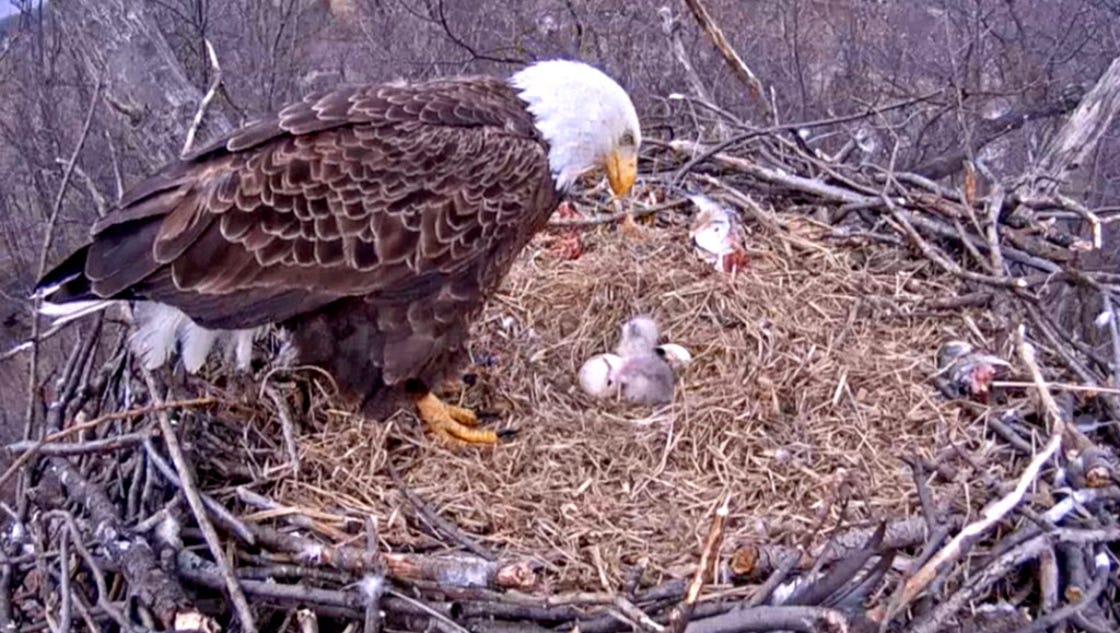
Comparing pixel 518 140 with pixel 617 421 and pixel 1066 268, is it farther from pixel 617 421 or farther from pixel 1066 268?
pixel 1066 268

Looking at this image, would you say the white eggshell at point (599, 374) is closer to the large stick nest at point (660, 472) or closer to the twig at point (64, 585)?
the large stick nest at point (660, 472)

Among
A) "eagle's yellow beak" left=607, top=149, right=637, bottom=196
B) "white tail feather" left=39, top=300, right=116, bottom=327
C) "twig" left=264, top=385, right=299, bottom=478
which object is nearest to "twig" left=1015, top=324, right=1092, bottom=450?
"eagle's yellow beak" left=607, top=149, right=637, bottom=196

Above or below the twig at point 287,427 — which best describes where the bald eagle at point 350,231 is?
above

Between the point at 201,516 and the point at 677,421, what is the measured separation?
46.7 inches

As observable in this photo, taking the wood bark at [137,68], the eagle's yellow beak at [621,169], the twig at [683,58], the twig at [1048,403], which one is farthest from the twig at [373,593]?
the twig at [683,58]

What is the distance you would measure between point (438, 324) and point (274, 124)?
0.63 meters

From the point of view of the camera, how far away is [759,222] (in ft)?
12.3

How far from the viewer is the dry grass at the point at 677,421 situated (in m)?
2.65

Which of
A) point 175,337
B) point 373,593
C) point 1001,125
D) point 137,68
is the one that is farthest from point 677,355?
point 1001,125

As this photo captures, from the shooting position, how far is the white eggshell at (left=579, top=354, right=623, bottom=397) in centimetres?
316

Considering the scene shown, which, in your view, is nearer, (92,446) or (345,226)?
(92,446)

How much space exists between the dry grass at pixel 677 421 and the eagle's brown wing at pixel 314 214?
1.37ft

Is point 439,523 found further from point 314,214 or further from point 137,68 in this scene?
point 137,68

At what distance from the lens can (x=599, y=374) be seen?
3162 millimetres
